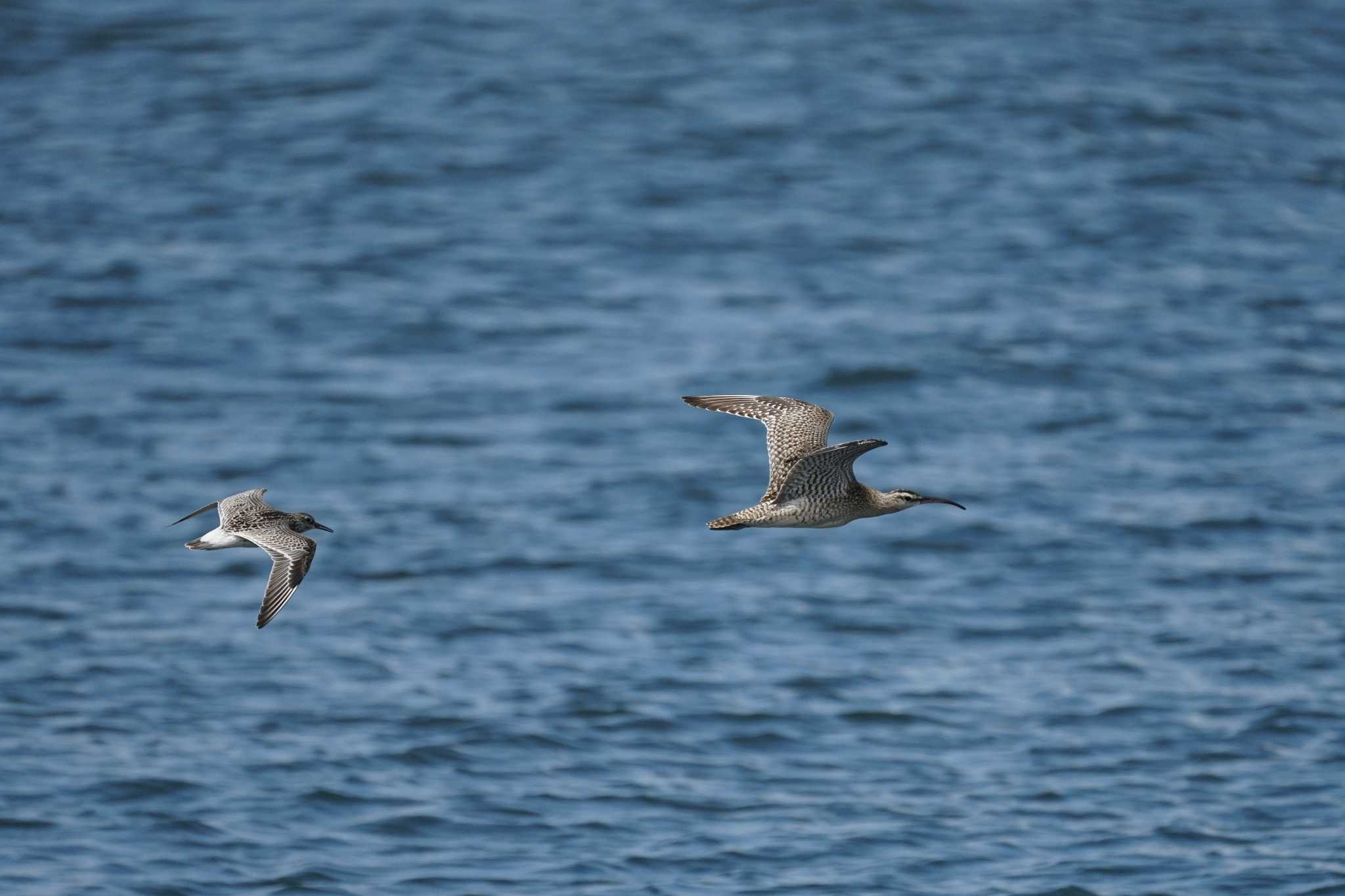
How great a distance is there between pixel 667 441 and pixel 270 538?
21.0 metres

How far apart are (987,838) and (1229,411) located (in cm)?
1503

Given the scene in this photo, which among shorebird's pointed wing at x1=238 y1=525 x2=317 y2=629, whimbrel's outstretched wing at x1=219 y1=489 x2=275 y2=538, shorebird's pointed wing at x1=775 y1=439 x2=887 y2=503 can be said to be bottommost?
whimbrel's outstretched wing at x1=219 y1=489 x2=275 y2=538

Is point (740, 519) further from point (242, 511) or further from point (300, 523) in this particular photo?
point (242, 511)

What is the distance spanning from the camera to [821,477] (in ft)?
40.0

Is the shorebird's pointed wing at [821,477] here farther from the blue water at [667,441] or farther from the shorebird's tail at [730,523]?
the blue water at [667,441]

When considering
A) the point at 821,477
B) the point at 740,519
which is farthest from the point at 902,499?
the point at 740,519

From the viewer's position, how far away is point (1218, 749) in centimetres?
2191

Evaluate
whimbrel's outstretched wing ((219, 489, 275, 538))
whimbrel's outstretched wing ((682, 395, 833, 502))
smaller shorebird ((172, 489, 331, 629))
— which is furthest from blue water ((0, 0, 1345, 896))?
smaller shorebird ((172, 489, 331, 629))

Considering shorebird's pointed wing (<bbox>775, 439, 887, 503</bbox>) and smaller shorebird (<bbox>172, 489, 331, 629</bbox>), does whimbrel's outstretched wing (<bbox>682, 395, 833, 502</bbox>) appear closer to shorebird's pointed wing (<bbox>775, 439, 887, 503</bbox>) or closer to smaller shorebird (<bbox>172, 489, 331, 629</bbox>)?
shorebird's pointed wing (<bbox>775, 439, 887, 503</bbox>)

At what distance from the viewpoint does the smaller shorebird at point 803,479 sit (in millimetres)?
11891

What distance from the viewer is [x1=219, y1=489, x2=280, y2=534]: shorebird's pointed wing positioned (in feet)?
40.1

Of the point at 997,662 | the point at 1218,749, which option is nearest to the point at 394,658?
the point at 997,662

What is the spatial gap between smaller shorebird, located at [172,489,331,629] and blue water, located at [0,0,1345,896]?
7069mm

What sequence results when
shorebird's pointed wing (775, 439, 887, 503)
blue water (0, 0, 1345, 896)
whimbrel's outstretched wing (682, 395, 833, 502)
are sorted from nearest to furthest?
shorebird's pointed wing (775, 439, 887, 503), whimbrel's outstretched wing (682, 395, 833, 502), blue water (0, 0, 1345, 896)
